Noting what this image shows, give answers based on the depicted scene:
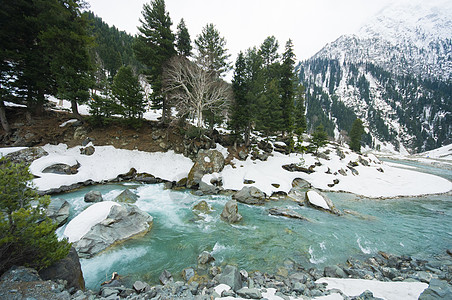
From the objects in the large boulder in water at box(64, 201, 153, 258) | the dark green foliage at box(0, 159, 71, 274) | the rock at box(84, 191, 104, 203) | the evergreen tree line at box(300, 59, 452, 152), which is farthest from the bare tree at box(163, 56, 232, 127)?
the evergreen tree line at box(300, 59, 452, 152)

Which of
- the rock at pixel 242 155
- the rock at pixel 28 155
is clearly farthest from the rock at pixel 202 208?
the rock at pixel 28 155

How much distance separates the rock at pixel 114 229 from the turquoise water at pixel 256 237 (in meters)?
0.40

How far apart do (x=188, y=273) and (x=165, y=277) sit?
2.94ft

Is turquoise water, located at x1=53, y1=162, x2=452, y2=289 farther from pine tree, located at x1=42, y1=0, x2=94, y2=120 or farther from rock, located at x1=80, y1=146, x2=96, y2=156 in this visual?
pine tree, located at x1=42, y1=0, x2=94, y2=120

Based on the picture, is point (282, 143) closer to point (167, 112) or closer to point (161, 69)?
point (167, 112)

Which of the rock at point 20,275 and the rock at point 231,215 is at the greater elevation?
the rock at point 20,275

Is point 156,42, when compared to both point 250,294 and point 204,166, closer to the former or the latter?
point 204,166

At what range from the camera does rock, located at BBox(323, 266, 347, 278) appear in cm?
719

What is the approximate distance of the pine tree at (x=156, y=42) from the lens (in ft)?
66.8

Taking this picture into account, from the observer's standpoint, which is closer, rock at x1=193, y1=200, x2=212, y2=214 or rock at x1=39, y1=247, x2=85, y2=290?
rock at x1=39, y1=247, x2=85, y2=290

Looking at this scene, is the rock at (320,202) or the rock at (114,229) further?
the rock at (320,202)

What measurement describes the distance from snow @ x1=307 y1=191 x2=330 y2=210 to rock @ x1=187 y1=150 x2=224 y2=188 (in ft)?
31.4

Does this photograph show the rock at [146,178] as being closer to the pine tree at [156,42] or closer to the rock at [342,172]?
the pine tree at [156,42]

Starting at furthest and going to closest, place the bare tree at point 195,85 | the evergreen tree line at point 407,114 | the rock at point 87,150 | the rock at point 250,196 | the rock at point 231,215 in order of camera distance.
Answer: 1. the evergreen tree line at point 407,114
2. the bare tree at point 195,85
3. the rock at point 87,150
4. the rock at point 250,196
5. the rock at point 231,215
